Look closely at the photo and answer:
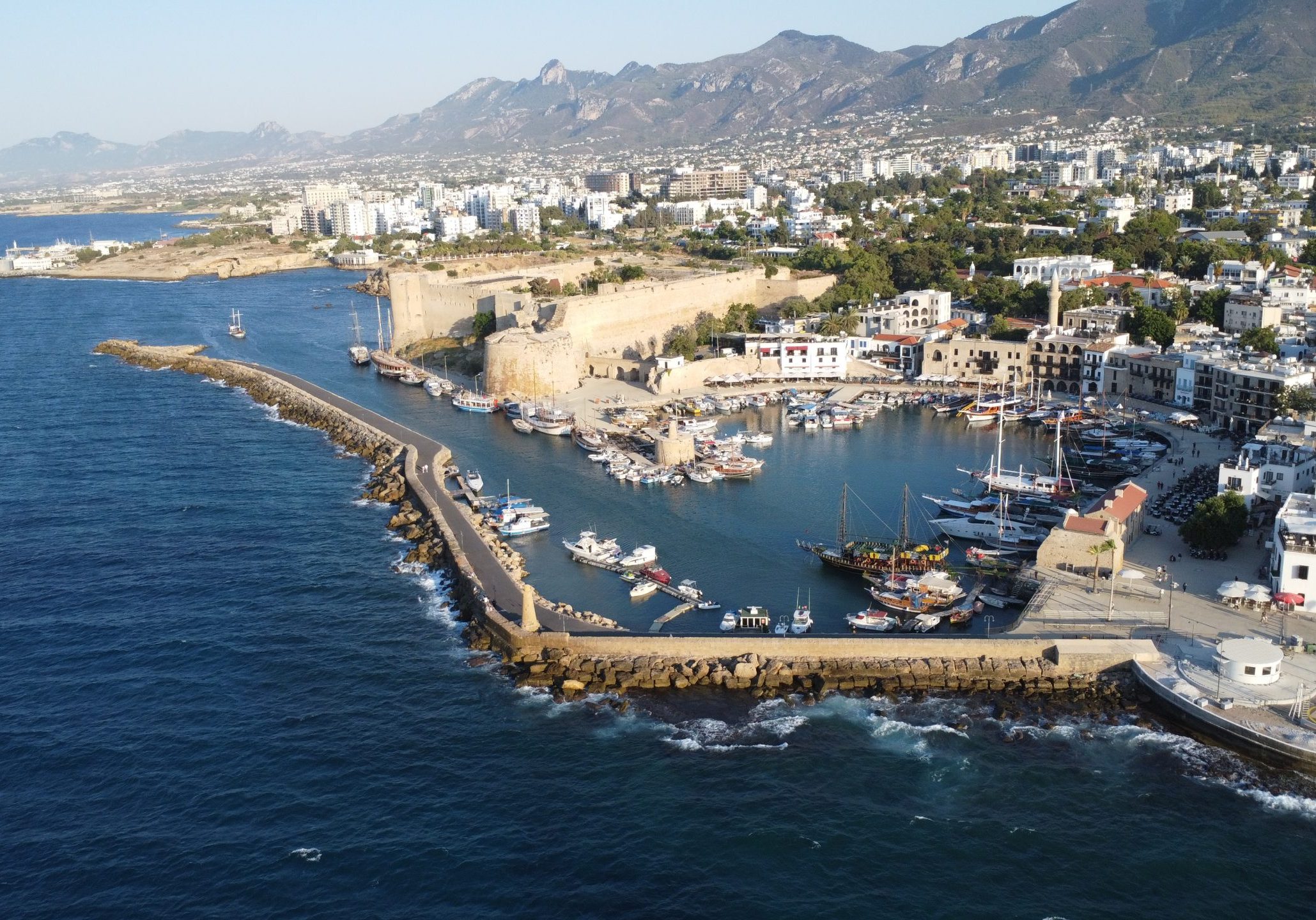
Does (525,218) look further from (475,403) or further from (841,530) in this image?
(841,530)

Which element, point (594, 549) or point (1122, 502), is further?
point (594, 549)

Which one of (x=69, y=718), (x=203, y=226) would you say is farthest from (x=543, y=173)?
(x=69, y=718)

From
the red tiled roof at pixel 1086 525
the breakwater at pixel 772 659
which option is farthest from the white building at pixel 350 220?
the red tiled roof at pixel 1086 525

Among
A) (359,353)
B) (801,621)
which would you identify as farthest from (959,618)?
(359,353)

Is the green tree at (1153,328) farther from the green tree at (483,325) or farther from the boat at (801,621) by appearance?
the green tree at (483,325)

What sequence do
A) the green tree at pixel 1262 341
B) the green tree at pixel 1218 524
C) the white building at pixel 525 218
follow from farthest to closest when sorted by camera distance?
the white building at pixel 525 218 < the green tree at pixel 1262 341 < the green tree at pixel 1218 524

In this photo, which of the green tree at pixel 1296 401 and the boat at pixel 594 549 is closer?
the boat at pixel 594 549
